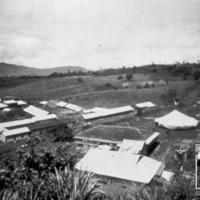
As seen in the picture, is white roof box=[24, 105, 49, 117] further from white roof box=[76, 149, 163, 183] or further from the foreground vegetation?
the foreground vegetation

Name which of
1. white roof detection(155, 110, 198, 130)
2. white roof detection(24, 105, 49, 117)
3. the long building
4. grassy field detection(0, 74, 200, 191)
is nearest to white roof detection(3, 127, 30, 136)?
the long building

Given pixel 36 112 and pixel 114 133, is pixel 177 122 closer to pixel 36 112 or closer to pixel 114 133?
pixel 114 133

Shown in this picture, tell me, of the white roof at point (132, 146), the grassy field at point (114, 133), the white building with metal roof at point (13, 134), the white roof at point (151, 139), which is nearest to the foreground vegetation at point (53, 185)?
the white roof at point (132, 146)

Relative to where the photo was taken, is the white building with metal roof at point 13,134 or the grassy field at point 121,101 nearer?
the grassy field at point 121,101

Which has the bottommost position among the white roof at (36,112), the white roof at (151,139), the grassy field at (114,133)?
the white roof at (36,112)

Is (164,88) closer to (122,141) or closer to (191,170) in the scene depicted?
(122,141)

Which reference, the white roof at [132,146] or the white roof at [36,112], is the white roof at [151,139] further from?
the white roof at [36,112]

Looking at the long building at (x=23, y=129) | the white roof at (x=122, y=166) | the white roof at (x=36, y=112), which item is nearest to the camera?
the white roof at (x=122, y=166)
